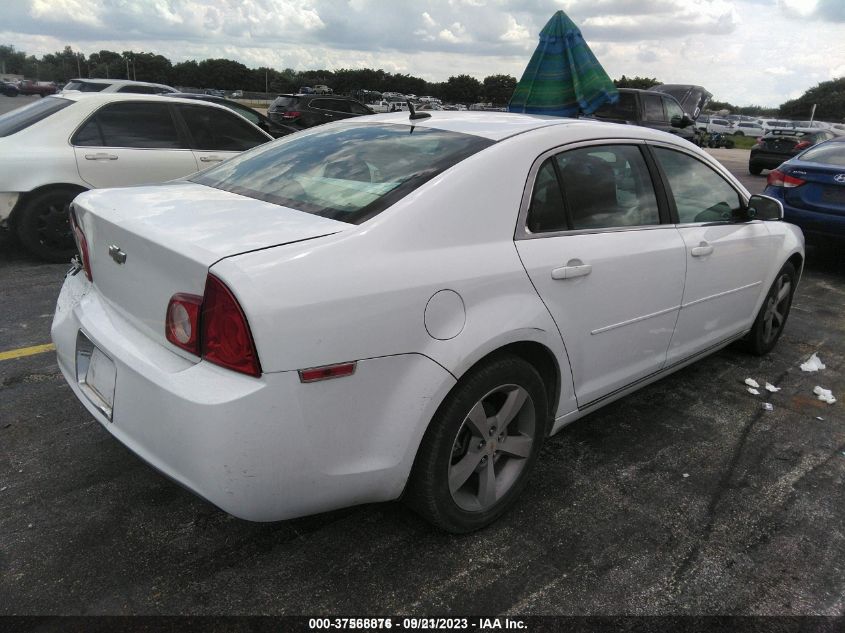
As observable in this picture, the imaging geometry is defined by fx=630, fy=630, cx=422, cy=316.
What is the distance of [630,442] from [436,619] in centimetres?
162

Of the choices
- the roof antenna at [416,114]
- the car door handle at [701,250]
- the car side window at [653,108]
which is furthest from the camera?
the car side window at [653,108]

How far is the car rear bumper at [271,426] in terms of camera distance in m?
1.78

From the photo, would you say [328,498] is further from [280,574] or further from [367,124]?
[367,124]

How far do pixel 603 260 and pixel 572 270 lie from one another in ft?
0.76

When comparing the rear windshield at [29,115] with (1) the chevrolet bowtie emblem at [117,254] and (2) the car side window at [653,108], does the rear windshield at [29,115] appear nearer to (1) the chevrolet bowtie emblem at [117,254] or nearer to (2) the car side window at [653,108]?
(1) the chevrolet bowtie emblem at [117,254]

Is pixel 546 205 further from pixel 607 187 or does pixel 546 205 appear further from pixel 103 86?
pixel 103 86

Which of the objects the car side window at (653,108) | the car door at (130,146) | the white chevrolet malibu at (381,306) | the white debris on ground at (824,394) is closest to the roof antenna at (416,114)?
the white chevrolet malibu at (381,306)

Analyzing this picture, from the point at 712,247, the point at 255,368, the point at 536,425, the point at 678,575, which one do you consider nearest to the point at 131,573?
the point at 255,368

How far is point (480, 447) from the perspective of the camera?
2.35m

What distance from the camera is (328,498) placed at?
6.52 ft

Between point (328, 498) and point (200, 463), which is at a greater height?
point (200, 463)

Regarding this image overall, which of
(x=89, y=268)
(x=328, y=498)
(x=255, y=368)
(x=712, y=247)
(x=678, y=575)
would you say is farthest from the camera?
(x=712, y=247)

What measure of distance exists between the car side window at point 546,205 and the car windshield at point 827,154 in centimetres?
595

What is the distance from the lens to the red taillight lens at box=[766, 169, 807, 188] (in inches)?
278
